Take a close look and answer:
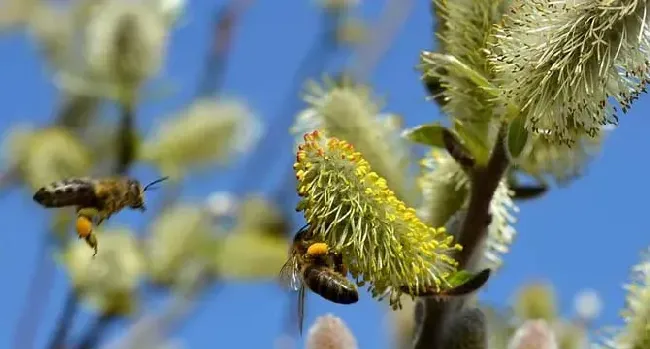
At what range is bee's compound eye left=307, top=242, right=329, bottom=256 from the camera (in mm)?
795

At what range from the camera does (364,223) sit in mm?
776

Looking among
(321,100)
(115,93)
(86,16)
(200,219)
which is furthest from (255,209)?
(321,100)

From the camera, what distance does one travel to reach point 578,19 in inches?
29.0

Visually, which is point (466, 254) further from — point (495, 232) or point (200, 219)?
point (200, 219)

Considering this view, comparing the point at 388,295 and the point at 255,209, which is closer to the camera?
the point at 388,295

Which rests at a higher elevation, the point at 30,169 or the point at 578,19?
the point at 30,169

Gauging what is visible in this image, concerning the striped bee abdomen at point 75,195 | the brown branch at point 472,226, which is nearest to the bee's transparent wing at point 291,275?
the brown branch at point 472,226

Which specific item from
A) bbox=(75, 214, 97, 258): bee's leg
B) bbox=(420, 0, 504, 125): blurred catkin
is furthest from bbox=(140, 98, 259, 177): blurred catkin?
bbox=(420, 0, 504, 125): blurred catkin

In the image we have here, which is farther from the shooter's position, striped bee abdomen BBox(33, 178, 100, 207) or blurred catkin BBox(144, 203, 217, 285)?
blurred catkin BBox(144, 203, 217, 285)

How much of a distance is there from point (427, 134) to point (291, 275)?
16 centimetres

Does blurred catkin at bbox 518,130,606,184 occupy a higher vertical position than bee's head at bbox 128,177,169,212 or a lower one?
lower

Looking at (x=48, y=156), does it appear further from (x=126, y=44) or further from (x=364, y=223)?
(x=364, y=223)

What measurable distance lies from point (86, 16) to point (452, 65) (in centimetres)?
157

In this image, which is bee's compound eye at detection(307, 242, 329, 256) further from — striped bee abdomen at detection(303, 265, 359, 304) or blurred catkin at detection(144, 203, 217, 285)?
blurred catkin at detection(144, 203, 217, 285)
